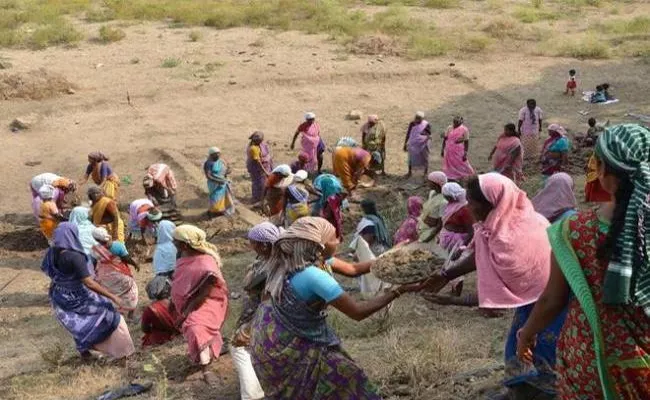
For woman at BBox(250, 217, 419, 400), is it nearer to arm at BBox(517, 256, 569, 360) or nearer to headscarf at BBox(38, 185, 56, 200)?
arm at BBox(517, 256, 569, 360)

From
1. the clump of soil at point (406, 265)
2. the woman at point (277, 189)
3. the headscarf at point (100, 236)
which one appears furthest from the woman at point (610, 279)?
the woman at point (277, 189)

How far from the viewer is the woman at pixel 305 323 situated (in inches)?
145

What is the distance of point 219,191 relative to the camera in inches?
464

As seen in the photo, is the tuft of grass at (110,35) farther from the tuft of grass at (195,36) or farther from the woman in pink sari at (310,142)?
the woman in pink sari at (310,142)

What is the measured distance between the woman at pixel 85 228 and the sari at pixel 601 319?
6.20 m

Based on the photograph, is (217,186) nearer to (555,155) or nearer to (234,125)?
(234,125)

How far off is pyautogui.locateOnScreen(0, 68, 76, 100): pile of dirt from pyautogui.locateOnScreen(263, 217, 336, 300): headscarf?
15.0 meters

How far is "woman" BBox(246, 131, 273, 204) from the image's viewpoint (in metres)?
12.2

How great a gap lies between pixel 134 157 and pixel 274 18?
10446 mm

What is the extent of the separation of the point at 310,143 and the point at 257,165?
4.50ft

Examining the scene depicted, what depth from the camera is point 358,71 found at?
19078 millimetres

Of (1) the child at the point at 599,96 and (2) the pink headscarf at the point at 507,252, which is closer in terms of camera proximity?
(2) the pink headscarf at the point at 507,252

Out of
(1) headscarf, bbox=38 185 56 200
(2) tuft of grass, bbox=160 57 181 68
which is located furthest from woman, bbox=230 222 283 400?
(2) tuft of grass, bbox=160 57 181 68

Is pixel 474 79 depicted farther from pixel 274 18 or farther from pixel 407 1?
pixel 407 1
